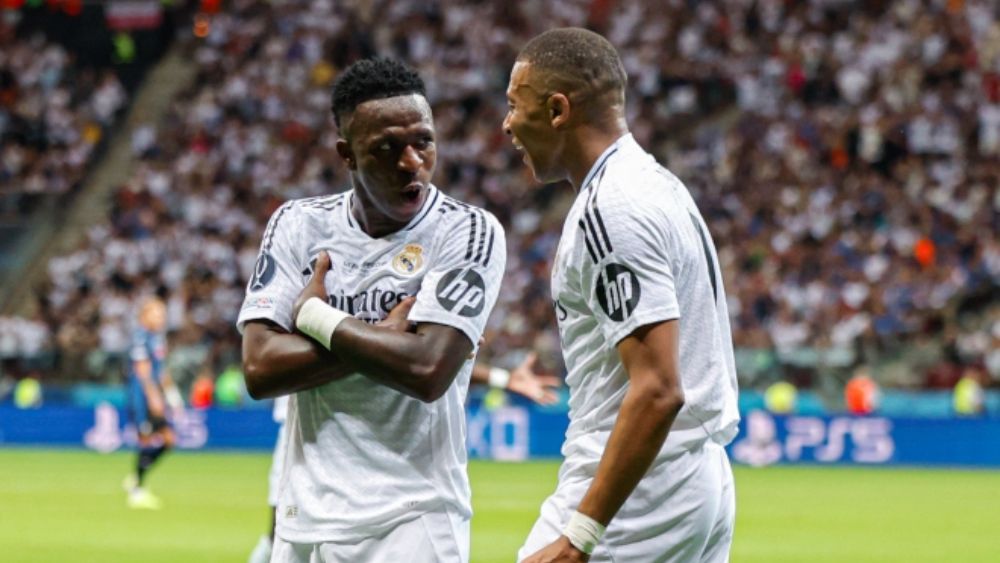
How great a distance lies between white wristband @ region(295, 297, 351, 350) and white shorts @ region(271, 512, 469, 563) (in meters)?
0.57

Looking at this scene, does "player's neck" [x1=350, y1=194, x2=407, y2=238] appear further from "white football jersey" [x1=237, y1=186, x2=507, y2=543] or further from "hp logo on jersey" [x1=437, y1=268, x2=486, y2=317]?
"hp logo on jersey" [x1=437, y1=268, x2=486, y2=317]

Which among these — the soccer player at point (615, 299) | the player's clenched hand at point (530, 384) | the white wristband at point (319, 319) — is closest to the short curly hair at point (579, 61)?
the soccer player at point (615, 299)

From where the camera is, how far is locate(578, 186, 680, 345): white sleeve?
4.02 m

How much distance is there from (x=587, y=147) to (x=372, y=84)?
734 millimetres

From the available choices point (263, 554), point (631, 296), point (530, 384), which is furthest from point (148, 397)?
point (631, 296)

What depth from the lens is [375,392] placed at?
470cm

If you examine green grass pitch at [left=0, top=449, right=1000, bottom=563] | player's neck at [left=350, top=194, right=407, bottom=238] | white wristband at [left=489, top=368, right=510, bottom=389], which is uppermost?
player's neck at [left=350, top=194, right=407, bottom=238]

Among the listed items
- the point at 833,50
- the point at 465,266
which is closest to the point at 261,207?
the point at 833,50

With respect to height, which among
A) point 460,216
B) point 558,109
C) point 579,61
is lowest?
point 460,216

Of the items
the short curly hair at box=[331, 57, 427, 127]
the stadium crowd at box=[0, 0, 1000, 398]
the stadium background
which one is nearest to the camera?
the short curly hair at box=[331, 57, 427, 127]

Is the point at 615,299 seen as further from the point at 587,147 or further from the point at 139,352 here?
the point at 139,352

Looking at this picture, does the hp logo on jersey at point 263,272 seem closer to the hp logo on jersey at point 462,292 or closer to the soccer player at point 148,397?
the hp logo on jersey at point 462,292

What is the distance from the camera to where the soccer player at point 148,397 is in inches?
664

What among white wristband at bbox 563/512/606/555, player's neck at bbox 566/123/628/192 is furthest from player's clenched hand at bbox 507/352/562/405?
white wristband at bbox 563/512/606/555
